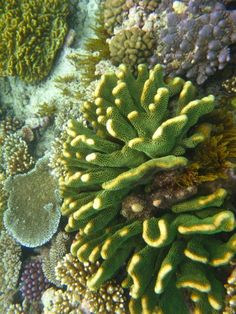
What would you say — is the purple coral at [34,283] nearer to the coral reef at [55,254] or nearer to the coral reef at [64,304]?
the coral reef at [55,254]

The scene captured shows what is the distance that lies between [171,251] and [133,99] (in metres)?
1.67

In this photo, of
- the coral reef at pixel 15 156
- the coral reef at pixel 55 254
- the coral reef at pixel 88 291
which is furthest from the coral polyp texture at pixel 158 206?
the coral reef at pixel 15 156

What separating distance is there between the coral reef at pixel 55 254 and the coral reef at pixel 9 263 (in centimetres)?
62

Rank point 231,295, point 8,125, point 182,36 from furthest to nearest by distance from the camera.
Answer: point 8,125, point 182,36, point 231,295

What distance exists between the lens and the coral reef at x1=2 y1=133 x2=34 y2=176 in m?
5.61

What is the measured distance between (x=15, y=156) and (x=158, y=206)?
3.33 metres

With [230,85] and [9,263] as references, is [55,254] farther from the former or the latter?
[230,85]

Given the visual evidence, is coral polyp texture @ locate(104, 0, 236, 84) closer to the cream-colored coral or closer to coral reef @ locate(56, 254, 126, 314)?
the cream-colored coral

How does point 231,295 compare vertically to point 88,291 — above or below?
above

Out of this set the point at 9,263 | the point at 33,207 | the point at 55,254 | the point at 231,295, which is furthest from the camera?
the point at 9,263

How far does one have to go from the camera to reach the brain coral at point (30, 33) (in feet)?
18.1

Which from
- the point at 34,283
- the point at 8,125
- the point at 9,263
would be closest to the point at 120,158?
the point at 34,283

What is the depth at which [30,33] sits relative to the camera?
5.57 m

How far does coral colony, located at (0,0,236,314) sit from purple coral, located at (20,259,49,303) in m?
0.02
